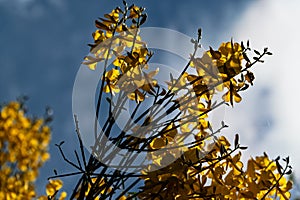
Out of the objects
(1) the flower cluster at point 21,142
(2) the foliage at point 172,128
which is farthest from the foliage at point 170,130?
(1) the flower cluster at point 21,142

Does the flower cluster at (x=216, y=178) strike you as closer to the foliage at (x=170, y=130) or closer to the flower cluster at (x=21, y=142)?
the foliage at (x=170, y=130)

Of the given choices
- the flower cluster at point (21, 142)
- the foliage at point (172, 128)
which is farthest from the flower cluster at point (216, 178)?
the flower cluster at point (21, 142)

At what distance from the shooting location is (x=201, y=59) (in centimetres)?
115

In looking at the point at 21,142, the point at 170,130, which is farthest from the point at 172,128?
the point at 21,142

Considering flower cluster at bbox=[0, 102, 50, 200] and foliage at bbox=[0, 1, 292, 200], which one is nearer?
foliage at bbox=[0, 1, 292, 200]

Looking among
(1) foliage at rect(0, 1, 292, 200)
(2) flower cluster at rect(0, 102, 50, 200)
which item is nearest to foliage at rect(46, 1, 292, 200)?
(1) foliage at rect(0, 1, 292, 200)

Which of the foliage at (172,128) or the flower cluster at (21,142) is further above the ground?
the flower cluster at (21,142)

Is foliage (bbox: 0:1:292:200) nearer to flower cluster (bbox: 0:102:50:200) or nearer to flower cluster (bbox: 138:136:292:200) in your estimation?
flower cluster (bbox: 138:136:292:200)

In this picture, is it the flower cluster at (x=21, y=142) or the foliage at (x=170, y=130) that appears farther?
the flower cluster at (x=21, y=142)

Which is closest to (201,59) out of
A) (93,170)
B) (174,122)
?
(174,122)

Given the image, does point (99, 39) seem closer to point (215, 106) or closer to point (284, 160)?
point (215, 106)

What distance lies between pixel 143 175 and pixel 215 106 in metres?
0.27

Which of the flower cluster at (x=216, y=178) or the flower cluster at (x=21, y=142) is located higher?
the flower cluster at (x=21, y=142)

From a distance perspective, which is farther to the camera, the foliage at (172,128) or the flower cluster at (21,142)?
the flower cluster at (21,142)
